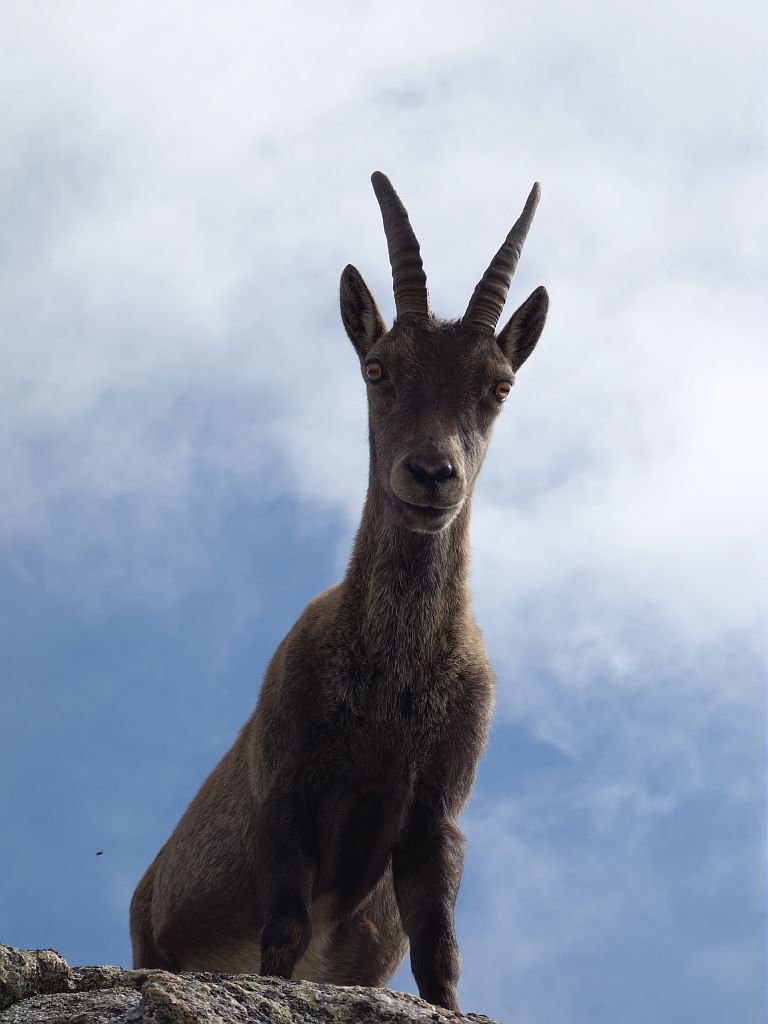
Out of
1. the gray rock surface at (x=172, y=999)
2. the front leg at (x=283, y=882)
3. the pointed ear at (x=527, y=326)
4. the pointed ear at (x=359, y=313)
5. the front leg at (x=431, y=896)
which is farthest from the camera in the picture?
the pointed ear at (x=527, y=326)

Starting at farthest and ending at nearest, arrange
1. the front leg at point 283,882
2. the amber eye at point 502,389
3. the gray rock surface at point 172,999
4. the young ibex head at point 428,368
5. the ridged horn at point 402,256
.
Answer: the ridged horn at point 402,256 → the amber eye at point 502,389 → the young ibex head at point 428,368 → the front leg at point 283,882 → the gray rock surface at point 172,999

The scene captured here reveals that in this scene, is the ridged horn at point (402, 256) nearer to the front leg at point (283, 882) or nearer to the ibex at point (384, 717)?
the ibex at point (384, 717)

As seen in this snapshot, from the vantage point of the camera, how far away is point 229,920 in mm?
8438

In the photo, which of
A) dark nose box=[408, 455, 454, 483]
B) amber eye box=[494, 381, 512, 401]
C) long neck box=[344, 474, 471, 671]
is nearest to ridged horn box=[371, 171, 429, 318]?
amber eye box=[494, 381, 512, 401]

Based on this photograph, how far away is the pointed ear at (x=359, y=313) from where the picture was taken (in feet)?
27.7

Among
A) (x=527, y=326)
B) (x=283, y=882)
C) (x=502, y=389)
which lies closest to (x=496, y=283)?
(x=527, y=326)

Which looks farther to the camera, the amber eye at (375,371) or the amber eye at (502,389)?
the amber eye at (502,389)

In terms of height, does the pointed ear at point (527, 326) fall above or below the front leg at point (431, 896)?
above

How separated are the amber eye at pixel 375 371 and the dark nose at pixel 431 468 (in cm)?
102

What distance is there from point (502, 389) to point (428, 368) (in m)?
0.58

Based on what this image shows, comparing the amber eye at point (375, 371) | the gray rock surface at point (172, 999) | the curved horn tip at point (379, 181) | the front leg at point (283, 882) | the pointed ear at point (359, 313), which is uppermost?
the curved horn tip at point (379, 181)

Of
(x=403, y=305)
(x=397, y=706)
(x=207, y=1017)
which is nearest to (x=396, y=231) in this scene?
(x=403, y=305)

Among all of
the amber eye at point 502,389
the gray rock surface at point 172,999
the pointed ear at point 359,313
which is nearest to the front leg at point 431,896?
the gray rock surface at point 172,999

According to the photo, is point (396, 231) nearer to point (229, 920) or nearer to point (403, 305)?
point (403, 305)
